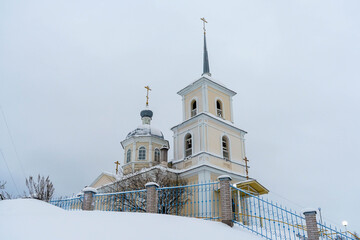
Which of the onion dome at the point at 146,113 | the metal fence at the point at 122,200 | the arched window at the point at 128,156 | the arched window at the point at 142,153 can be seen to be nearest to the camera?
the metal fence at the point at 122,200

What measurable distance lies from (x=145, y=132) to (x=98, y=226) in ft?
67.1

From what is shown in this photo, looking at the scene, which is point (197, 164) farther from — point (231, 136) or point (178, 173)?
point (231, 136)

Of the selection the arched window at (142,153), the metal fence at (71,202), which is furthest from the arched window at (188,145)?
the metal fence at (71,202)

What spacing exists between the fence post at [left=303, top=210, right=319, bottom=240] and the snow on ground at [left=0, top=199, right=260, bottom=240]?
60.1 inches

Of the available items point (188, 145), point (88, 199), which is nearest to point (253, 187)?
point (188, 145)

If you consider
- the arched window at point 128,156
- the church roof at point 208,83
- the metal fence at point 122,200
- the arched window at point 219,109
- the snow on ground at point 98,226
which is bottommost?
the snow on ground at point 98,226

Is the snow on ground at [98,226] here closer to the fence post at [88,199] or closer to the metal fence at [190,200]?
the metal fence at [190,200]

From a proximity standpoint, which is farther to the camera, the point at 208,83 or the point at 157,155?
the point at 157,155

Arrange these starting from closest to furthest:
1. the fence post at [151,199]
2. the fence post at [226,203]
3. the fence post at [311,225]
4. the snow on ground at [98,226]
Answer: the snow on ground at [98,226], the fence post at [311,225], the fence post at [226,203], the fence post at [151,199]

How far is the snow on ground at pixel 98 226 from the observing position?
743 cm

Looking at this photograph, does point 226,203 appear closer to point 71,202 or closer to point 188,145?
point 71,202

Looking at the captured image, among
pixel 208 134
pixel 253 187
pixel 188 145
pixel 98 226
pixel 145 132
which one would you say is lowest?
pixel 98 226

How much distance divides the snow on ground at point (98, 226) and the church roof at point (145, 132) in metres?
18.3

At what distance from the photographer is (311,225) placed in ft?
30.1
